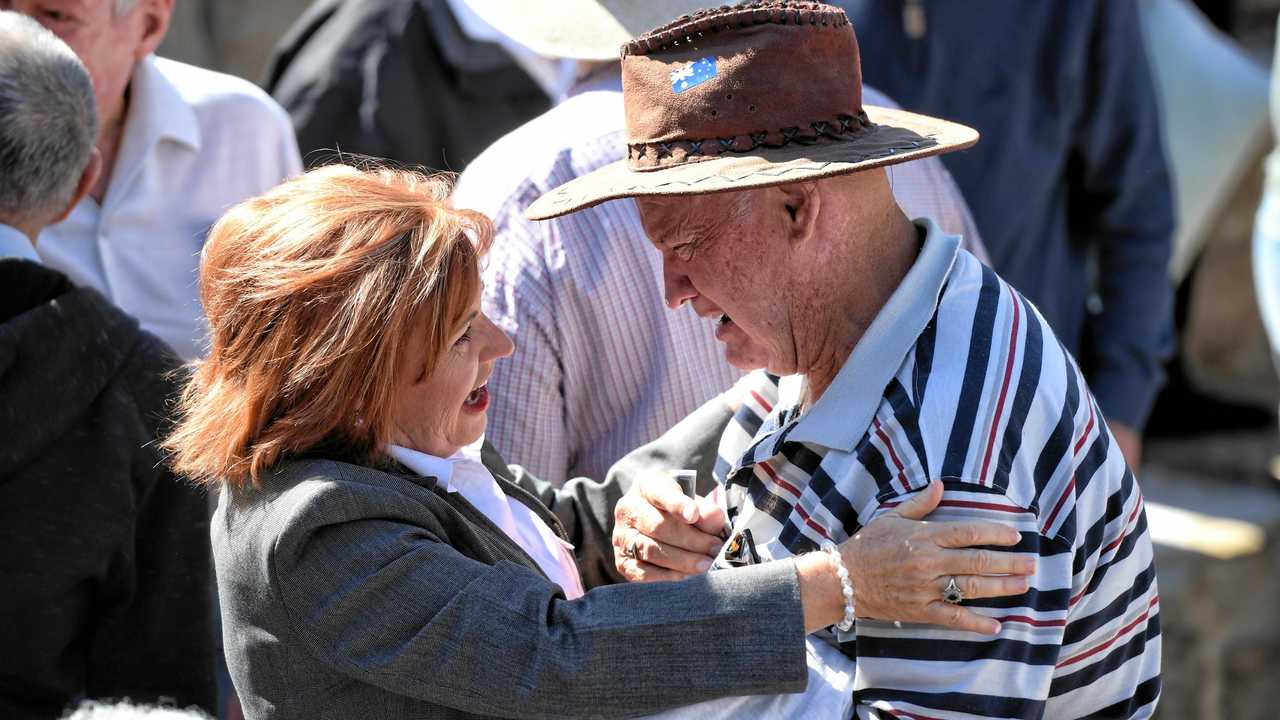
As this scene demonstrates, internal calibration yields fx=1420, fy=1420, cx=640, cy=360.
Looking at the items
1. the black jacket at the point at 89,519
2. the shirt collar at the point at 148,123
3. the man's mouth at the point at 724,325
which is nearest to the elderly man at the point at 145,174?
the shirt collar at the point at 148,123

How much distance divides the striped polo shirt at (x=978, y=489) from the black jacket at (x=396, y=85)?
2.83 metres

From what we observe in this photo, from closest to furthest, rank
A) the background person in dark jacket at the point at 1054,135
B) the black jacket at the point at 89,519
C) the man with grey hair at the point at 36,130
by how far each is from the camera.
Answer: the black jacket at the point at 89,519
the man with grey hair at the point at 36,130
the background person in dark jacket at the point at 1054,135

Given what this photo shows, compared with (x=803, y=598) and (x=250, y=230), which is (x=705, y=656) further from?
(x=250, y=230)

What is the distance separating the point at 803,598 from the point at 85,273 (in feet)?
6.77

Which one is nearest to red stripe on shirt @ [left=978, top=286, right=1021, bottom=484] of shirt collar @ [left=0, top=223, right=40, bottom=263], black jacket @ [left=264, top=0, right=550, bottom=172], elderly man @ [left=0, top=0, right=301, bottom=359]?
shirt collar @ [left=0, top=223, right=40, bottom=263]

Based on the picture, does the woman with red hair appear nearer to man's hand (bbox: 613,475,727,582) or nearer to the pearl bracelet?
the pearl bracelet

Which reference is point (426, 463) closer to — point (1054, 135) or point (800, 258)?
point (800, 258)

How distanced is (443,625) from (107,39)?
200cm

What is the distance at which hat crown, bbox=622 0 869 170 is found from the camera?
1.95 metres

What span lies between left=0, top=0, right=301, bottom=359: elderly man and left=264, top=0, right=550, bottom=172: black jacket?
0.99 meters

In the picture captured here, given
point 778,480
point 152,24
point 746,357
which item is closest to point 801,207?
Result: point 746,357

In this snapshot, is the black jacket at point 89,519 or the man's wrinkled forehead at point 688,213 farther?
the black jacket at point 89,519

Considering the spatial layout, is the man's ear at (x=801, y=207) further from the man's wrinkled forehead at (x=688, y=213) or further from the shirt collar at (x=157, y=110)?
the shirt collar at (x=157, y=110)

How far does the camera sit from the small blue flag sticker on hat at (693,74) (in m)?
1.96
